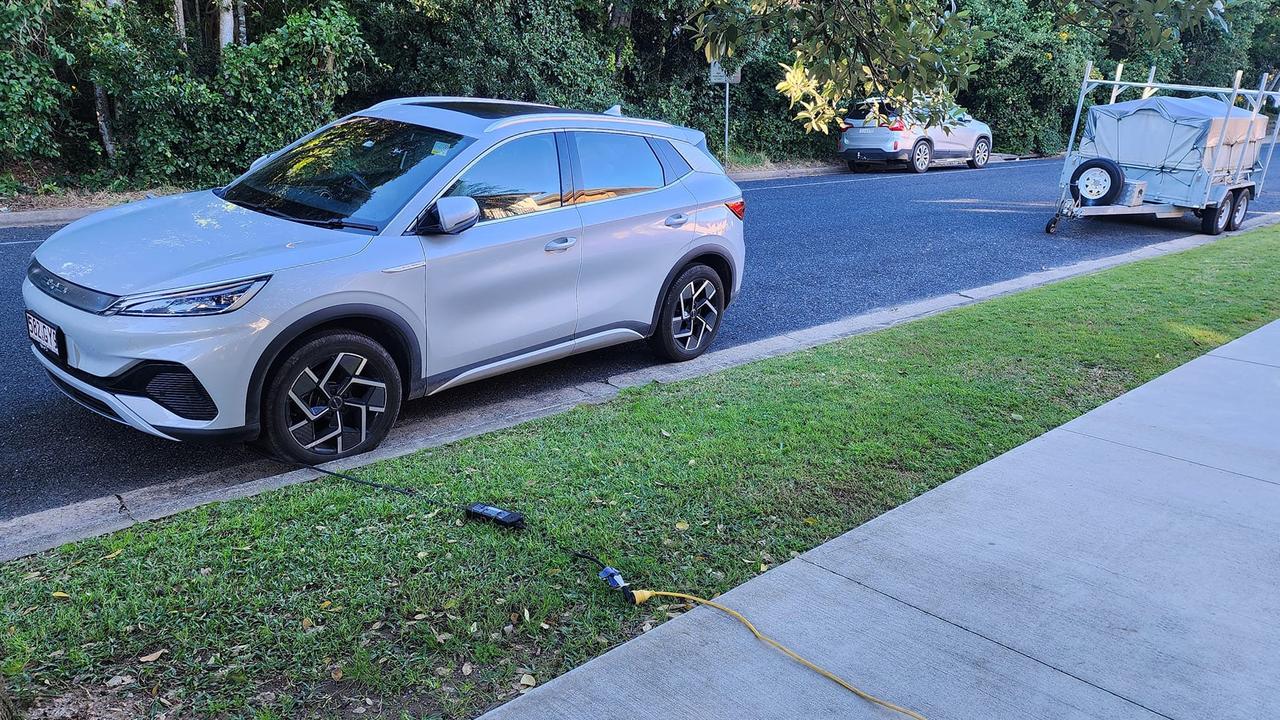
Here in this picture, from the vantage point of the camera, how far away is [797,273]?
33.4 ft

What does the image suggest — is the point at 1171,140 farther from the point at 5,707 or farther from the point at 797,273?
the point at 5,707

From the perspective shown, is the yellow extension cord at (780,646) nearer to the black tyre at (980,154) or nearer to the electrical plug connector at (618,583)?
the electrical plug connector at (618,583)

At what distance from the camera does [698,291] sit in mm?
6836

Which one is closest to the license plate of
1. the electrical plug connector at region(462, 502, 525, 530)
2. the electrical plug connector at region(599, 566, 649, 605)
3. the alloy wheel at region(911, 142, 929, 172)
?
the electrical plug connector at region(462, 502, 525, 530)

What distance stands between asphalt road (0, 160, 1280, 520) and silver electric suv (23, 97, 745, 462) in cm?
42

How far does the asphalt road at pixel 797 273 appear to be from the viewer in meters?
4.81

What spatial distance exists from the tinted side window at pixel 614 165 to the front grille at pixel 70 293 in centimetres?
264

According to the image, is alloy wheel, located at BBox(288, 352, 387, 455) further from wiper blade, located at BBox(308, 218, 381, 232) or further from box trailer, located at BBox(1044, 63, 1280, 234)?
box trailer, located at BBox(1044, 63, 1280, 234)

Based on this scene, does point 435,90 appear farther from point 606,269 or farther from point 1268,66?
point 1268,66

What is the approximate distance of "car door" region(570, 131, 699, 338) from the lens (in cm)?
592

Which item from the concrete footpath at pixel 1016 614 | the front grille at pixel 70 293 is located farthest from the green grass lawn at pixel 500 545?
the front grille at pixel 70 293

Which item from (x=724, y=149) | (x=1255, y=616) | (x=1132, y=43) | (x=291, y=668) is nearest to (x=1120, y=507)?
(x=1255, y=616)

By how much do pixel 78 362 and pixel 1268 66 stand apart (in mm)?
53870

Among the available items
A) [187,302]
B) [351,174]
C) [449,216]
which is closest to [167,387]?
[187,302]
